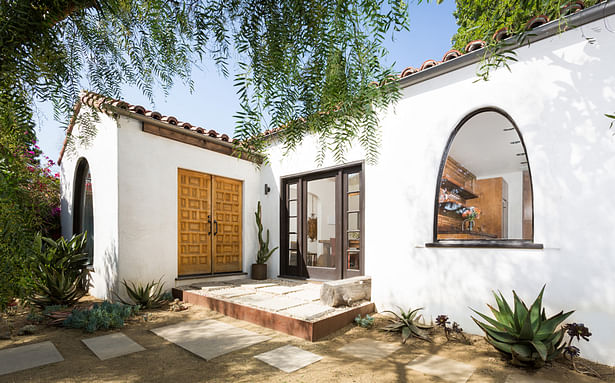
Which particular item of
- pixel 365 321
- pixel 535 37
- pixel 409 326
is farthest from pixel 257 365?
pixel 535 37

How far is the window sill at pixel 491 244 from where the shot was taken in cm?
336

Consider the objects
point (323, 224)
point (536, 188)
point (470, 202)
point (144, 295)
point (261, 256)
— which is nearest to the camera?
point (536, 188)

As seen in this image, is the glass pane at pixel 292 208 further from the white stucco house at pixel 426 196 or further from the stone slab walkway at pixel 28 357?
the stone slab walkway at pixel 28 357

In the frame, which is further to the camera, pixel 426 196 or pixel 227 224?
pixel 227 224

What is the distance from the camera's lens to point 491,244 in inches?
142

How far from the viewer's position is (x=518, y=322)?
118 inches

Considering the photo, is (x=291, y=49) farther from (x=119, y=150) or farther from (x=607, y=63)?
(x=119, y=150)

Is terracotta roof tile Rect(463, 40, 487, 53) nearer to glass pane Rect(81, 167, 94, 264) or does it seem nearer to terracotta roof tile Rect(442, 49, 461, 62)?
terracotta roof tile Rect(442, 49, 461, 62)

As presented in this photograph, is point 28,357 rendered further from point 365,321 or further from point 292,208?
point 292,208

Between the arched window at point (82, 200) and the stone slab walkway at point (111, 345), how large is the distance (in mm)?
3302

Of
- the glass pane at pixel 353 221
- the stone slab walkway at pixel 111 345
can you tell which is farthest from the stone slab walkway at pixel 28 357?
the glass pane at pixel 353 221

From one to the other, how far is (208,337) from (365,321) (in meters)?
2.03

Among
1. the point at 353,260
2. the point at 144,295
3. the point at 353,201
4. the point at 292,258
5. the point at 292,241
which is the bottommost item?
the point at 144,295

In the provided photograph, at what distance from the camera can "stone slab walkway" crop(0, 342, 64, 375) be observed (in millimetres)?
2945
